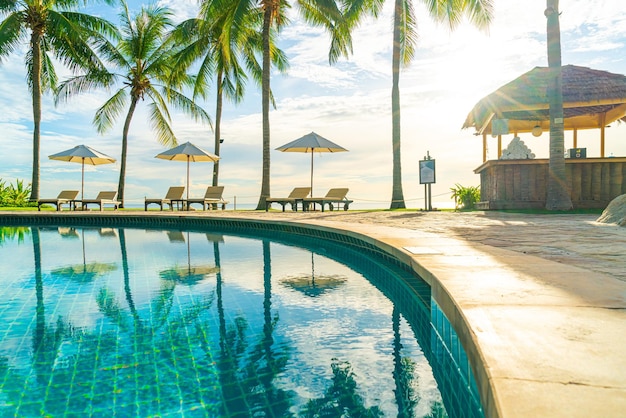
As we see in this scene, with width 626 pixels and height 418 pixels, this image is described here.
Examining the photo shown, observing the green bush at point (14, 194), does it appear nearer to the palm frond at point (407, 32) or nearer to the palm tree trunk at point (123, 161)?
the palm tree trunk at point (123, 161)

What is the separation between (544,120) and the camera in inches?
626

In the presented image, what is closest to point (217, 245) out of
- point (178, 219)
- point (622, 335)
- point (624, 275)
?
point (178, 219)

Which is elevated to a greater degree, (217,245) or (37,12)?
(37,12)

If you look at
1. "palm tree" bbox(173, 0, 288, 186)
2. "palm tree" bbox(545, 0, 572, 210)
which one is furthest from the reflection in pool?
"palm tree" bbox(173, 0, 288, 186)

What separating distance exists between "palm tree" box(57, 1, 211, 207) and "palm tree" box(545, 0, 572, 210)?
16057 millimetres

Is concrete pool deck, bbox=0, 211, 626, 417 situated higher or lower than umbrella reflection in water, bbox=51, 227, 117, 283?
higher

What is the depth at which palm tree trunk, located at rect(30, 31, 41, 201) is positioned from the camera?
19.5 metres

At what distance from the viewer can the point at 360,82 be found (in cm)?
1420

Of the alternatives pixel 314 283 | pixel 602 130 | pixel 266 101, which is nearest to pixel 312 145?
pixel 266 101

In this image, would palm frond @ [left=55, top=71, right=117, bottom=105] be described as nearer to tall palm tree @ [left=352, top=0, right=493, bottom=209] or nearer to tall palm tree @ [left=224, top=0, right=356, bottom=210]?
tall palm tree @ [left=224, top=0, right=356, bottom=210]

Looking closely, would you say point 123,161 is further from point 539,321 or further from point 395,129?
point 539,321

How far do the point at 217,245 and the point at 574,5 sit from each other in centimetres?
1088

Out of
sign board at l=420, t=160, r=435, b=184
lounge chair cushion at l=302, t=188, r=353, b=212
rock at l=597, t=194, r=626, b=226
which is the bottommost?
rock at l=597, t=194, r=626, b=226

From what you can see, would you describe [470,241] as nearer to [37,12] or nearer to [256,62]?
[256,62]
